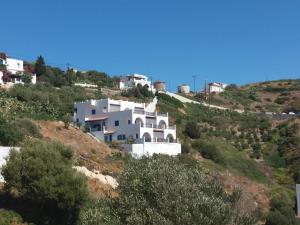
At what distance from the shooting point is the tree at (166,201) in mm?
22516

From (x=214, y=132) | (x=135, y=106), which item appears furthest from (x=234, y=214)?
(x=214, y=132)

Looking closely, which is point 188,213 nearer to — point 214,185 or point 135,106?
point 214,185

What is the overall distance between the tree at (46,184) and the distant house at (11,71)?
4923 cm

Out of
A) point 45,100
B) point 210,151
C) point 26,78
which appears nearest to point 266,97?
point 26,78

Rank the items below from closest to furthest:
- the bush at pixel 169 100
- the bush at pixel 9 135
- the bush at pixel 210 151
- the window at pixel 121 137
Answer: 1. the bush at pixel 9 135
2. the window at pixel 121 137
3. the bush at pixel 210 151
4. the bush at pixel 169 100

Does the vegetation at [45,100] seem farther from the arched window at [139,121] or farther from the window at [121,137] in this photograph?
the arched window at [139,121]

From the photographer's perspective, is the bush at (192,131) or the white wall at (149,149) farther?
the bush at (192,131)

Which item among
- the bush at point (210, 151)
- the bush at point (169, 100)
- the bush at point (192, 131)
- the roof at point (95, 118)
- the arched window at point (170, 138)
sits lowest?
the bush at point (210, 151)

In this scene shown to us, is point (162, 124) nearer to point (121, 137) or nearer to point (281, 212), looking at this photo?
point (121, 137)

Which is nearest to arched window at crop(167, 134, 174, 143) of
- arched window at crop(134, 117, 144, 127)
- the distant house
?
arched window at crop(134, 117, 144, 127)

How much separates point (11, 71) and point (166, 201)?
70112mm

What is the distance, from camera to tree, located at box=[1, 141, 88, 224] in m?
29.8

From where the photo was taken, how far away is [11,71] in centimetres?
8838

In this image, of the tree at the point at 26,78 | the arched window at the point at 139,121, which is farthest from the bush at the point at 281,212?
the tree at the point at 26,78
